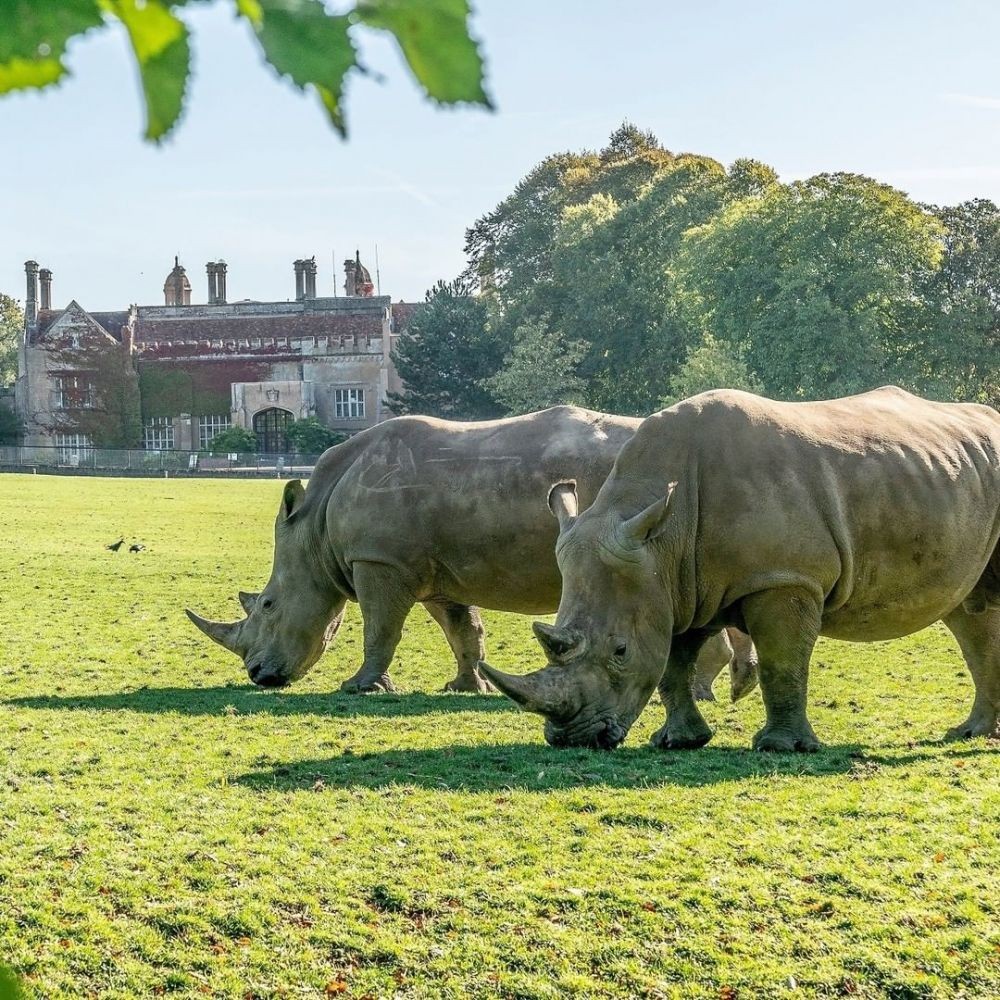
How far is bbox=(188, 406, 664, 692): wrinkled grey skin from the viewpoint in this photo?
11430 millimetres

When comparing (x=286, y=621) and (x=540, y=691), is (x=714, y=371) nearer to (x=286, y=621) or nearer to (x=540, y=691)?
(x=286, y=621)

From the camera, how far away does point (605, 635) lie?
8.22 meters

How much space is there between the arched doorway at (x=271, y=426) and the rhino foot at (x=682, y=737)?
68.9m

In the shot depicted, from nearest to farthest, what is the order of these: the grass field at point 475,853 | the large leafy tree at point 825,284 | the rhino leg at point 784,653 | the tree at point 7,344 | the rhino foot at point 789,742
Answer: the grass field at point 475,853 < the rhino leg at point 784,653 < the rhino foot at point 789,742 < the large leafy tree at point 825,284 < the tree at point 7,344

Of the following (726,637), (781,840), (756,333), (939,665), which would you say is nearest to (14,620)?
(726,637)

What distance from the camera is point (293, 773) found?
834cm

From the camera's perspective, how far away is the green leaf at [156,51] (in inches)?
45.5

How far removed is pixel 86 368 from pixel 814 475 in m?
71.3

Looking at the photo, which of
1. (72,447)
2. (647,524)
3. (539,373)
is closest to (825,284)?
(539,373)

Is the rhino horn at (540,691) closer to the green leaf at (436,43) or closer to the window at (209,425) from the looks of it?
the green leaf at (436,43)

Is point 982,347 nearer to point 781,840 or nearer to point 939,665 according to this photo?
point 939,665

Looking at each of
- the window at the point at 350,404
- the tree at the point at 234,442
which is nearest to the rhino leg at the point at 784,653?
the tree at the point at 234,442

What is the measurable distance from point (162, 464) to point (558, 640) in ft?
196

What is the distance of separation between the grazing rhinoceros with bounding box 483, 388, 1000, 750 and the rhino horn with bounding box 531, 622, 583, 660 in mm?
13
